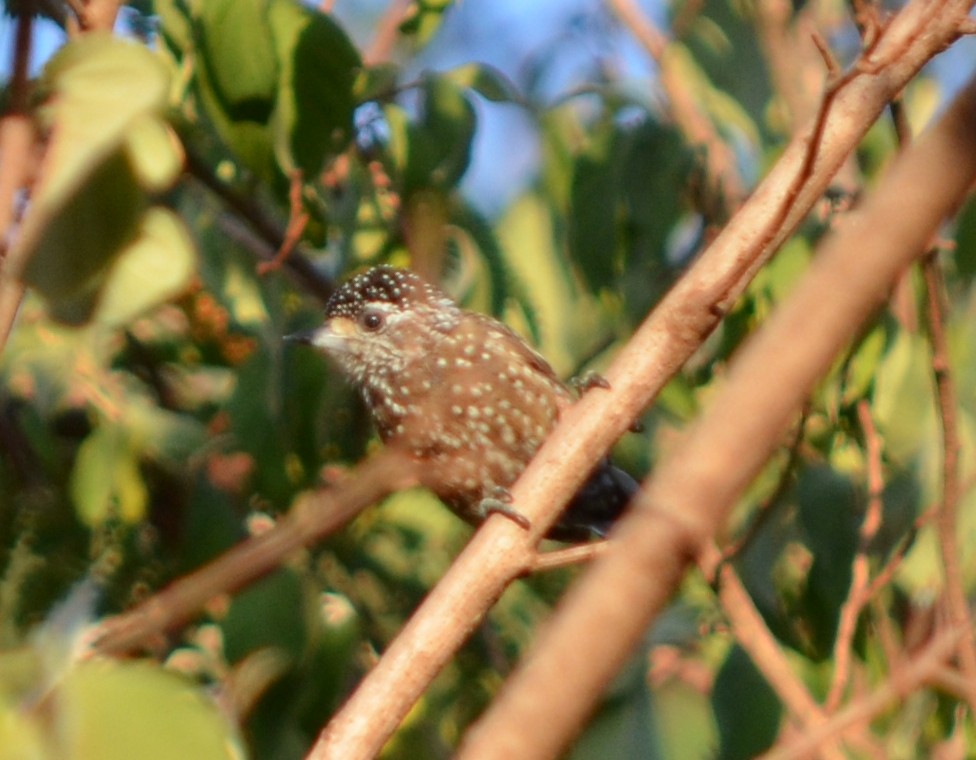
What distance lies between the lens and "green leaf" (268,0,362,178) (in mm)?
3291

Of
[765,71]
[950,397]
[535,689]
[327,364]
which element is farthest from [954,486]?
[535,689]

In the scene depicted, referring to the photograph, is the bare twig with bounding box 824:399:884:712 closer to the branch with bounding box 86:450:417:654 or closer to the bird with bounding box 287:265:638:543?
the bird with bounding box 287:265:638:543

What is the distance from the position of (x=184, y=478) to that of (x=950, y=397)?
2.19 metres

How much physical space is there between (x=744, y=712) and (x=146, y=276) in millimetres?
2172

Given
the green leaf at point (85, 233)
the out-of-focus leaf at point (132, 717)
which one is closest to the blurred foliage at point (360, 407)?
the green leaf at point (85, 233)

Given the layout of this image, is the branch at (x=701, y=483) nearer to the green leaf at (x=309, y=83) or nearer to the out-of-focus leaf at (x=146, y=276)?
the out-of-focus leaf at (x=146, y=276)

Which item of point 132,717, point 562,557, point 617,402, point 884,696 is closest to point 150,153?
point 132,717

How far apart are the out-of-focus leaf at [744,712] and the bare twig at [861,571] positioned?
0.22 metres

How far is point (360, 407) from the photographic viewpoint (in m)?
5.00

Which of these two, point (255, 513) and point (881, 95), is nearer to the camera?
point (881, 95)

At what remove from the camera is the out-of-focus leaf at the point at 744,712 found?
3496mm

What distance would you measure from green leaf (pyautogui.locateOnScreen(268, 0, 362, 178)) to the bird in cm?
93

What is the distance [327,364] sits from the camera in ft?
14.7

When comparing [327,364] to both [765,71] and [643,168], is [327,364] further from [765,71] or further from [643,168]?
[765,71]
